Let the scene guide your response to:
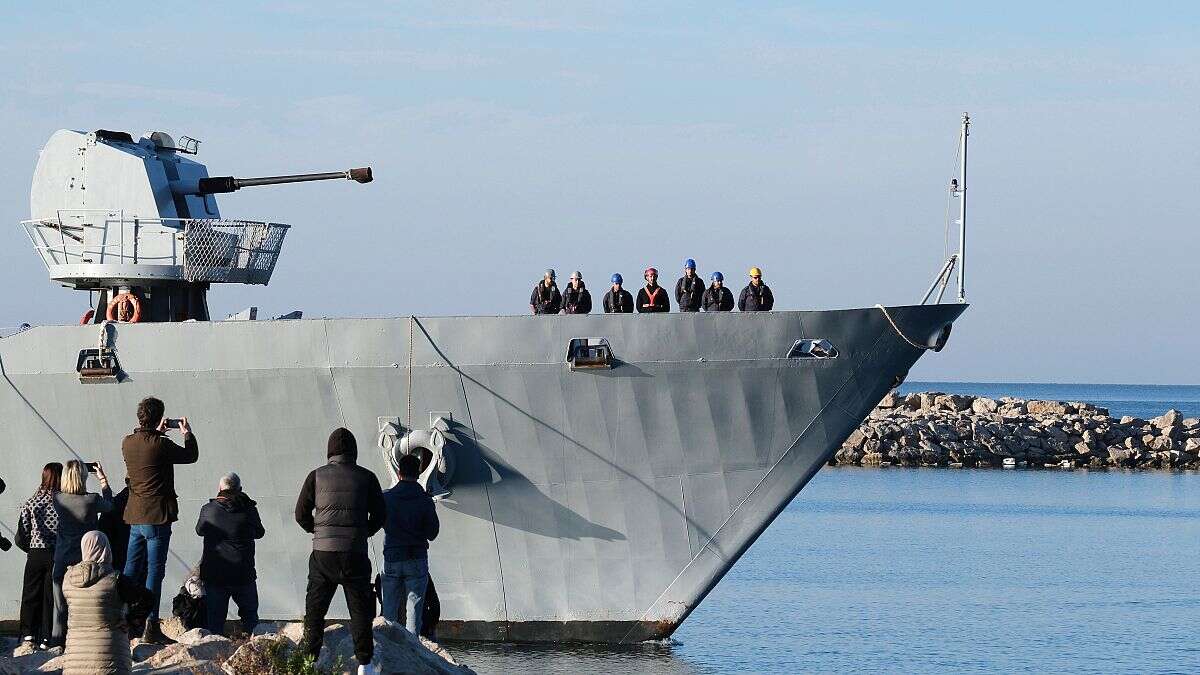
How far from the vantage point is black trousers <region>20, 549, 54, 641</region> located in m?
13.9

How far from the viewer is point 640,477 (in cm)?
1919

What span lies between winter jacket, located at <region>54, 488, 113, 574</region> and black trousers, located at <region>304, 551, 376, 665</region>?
7.54ft

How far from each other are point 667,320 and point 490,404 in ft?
7.60

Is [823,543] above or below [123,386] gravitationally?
below

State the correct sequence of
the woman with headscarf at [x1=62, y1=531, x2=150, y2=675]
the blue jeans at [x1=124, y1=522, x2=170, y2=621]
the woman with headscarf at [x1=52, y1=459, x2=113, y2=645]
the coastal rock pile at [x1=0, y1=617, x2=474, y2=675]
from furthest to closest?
1. the blue jeans at [x1=124, y1=522, x2=170, y2=621]
2. the woman with headscarf at [x1=52, y1=459, x2=113, y2=645]
3. the coastal rock pile at [x1=0, y1=617, x2=474, y2=675]
4. the woman with headscarf at [x1=62, y1=531, x2=150, y2=675]

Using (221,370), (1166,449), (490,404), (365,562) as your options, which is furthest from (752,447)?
(1166,449)

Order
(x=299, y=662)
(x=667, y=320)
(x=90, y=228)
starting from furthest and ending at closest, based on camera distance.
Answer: (x=90, y=228) → (x=667, y=320) → (x=299, y=662)

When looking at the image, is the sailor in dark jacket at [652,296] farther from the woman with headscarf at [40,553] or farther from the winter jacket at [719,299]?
the woman with headscarf at [40,553]

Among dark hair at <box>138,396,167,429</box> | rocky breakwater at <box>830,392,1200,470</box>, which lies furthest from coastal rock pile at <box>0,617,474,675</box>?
rocky breakwater at <box>830,392,1200,470</box>

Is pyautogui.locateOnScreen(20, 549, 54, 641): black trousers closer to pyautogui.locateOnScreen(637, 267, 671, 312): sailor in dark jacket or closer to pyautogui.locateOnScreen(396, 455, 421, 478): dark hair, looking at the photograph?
pyautogui.locateOnScreen(396, 455, 421, 478): dark hair

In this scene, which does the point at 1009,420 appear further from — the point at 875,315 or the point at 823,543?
the point at 875,315

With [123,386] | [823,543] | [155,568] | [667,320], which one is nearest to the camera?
[155,568]

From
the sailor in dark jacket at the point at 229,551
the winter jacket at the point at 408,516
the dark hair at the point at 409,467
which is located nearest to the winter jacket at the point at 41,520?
the sailor in dark jacket at the point at 229,551

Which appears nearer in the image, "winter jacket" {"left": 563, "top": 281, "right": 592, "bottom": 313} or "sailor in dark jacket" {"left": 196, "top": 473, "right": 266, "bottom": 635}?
"sailor in dark jacket" {"left": 196, "top": 473, "right": 266, "bottom": 635}
